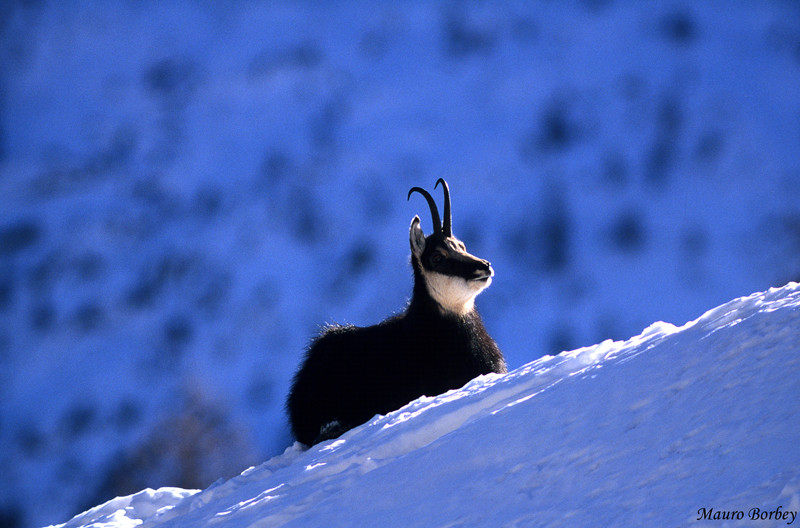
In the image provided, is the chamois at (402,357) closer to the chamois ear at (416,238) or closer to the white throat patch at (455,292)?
the white throat patch at (455,292)

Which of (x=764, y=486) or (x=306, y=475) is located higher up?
(x=306, y=475)

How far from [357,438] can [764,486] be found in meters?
2.46

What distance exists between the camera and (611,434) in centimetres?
371

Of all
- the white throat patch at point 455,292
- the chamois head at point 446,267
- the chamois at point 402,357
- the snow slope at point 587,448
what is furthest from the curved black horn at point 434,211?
the snow slope at point 587,448

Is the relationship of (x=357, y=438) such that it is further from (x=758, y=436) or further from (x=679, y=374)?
(x=758, y=436)

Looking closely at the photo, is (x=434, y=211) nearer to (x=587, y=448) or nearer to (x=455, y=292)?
(x=455, y=292)

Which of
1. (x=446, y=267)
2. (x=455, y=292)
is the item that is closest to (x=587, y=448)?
(x=455, y=292)

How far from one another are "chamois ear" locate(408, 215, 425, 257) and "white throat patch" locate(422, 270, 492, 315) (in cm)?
36

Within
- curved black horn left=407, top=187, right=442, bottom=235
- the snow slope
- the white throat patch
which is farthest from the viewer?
curved black horn left=407, top=187, right=442, bottom=235

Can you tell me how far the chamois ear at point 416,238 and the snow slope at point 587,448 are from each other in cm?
199

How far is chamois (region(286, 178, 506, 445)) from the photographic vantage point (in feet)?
20.1

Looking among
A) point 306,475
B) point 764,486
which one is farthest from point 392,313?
point 764,486

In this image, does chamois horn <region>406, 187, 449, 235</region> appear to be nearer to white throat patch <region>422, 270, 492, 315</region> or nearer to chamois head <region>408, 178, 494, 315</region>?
chamois head <region>408, 178, 494, 315</region>

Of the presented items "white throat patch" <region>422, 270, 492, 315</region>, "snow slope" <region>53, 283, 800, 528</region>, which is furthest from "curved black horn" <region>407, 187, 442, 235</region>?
"snow slope" <region>53, 283, 800, 528</region>
